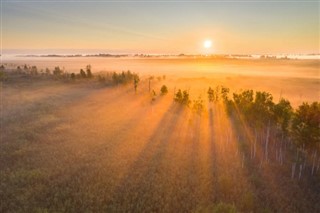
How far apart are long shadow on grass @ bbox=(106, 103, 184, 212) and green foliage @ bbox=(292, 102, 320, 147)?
1154cm

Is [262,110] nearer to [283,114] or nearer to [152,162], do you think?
[283,114]

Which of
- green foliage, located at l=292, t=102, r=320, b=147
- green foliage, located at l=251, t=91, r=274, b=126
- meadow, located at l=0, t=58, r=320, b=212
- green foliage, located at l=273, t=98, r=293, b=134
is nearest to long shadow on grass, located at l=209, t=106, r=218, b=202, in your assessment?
meadow, located at l=0, t=58, r=320, b=212

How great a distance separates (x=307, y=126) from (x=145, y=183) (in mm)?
15251

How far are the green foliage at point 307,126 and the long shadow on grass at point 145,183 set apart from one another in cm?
1154

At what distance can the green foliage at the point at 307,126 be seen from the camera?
2367 centimetres

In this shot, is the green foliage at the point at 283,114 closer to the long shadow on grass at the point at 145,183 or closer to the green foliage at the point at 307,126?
the green foliage at the point at 307,126

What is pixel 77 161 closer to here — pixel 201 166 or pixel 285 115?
pixel 201 166

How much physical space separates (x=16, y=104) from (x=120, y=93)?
20895 mm

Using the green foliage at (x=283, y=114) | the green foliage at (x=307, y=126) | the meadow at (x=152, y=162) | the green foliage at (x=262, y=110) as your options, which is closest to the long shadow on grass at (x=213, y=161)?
the meadow at (x=152, y=162)

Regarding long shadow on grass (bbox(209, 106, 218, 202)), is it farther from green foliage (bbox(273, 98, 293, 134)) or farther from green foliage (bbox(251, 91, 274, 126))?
green foliage (bbox(273, 98, 293, 134))

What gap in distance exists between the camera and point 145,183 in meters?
18.1

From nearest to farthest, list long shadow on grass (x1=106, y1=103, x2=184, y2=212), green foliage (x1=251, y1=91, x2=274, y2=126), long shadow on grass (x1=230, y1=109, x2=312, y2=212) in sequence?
long shadow on grass (x1=106, y1=103, x2=184, y2=212) → long shadow on grass (x1=230, y1=109, x2=312, y2=212) → green foliage (x1=251, y1=91, x2=274, y2=126)

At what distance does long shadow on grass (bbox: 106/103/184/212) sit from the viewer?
15.6m

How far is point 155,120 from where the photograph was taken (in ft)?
116
